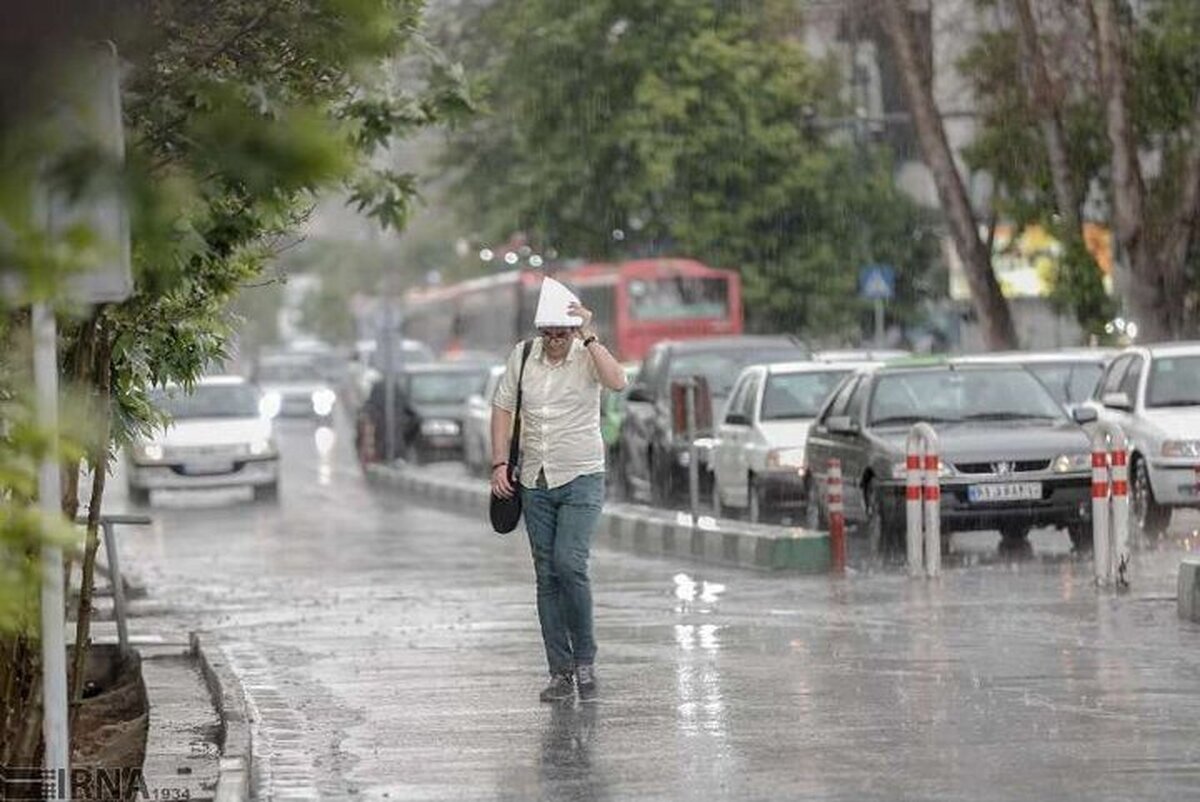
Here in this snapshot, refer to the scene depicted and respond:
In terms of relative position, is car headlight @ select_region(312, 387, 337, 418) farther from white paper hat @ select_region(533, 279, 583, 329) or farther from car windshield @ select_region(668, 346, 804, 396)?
white paper hat @ select_region(533, 279, 583, 329)

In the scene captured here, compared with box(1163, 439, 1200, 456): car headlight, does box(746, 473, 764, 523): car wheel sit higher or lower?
lower

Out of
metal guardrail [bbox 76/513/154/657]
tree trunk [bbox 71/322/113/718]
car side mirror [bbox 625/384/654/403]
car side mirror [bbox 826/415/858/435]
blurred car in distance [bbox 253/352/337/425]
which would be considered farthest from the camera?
blurred car in distance [bbox 253/352/337/425]

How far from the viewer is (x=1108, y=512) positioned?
18.8 m

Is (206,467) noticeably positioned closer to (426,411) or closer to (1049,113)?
(1049,113)

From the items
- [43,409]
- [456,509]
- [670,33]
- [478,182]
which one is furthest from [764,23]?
[43,409]

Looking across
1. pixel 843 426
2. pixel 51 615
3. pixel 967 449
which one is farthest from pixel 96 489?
pixel 843 426

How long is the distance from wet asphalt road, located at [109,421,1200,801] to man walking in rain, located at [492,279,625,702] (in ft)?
0.93

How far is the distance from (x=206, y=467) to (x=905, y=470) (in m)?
16.7

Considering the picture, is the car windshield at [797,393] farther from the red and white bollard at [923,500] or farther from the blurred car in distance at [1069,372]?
the red and white bollard at [923,500]

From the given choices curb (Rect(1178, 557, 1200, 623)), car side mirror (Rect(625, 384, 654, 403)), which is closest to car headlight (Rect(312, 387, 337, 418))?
car side mirror (Rect(625, 384, 654, 403))

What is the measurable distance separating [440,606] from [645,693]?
6.13 metres

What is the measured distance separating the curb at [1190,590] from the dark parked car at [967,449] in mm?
5362

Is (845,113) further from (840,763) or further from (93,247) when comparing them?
(93,247)

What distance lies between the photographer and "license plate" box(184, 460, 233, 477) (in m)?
36.5
